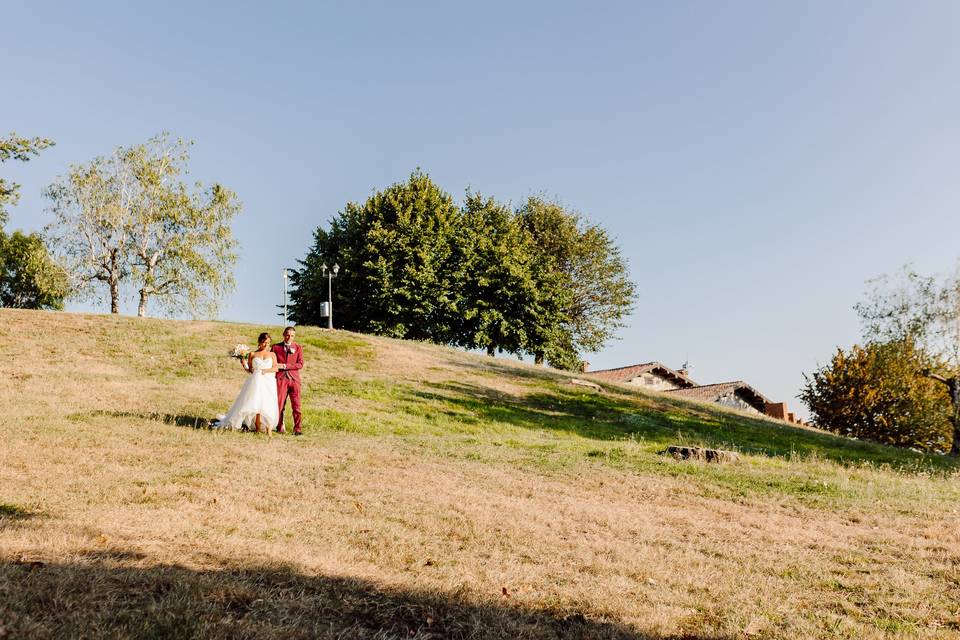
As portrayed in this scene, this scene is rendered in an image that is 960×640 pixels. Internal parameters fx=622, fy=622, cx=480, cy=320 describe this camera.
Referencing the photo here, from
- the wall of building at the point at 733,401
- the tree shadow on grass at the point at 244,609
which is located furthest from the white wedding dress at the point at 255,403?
the wall of building at the point at 733,401

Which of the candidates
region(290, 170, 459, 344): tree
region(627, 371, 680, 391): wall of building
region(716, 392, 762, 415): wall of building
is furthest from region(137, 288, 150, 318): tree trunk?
region(716, 392, 762, 415): wall of building

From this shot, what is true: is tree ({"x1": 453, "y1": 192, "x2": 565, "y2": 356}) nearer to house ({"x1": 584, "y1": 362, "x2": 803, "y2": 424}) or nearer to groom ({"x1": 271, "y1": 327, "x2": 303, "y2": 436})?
house ({"x1": 584, "y1": 362, "x2": 803, "y2": 424})

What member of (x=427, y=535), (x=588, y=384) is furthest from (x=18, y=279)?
(x=427, y=535)

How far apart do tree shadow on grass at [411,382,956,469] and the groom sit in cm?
819

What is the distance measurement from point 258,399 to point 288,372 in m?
1.03

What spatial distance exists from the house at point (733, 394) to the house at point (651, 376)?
139 centimetres

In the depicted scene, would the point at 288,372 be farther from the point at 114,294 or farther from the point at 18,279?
the point at 18,279

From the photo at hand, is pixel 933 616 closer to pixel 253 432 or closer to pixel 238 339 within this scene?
pixel 253 432

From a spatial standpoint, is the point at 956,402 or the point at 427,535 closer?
the point at 427,535

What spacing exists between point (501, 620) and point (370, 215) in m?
47.4

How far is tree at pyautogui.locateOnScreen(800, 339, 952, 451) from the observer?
48.8m

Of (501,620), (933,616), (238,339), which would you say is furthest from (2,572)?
(238,339)

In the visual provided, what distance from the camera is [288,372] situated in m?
15.9

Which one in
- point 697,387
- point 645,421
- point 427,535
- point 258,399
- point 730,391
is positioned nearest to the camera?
point 427,535
